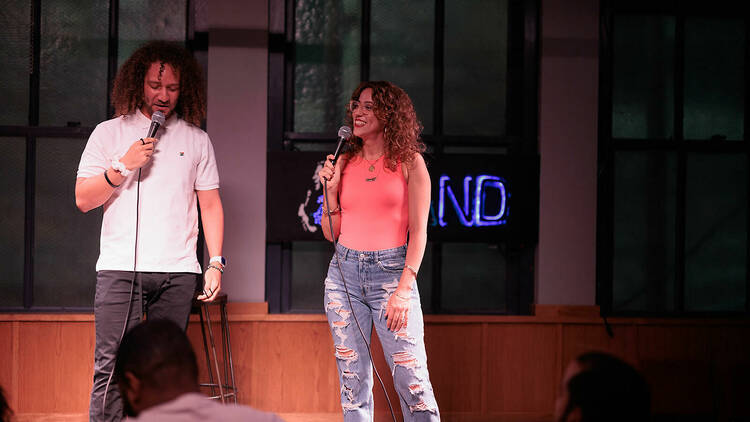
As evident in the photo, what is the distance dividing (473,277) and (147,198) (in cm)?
215

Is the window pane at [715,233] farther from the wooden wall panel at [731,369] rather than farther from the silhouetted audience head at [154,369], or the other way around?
the silhouetted audience head at [154,369]

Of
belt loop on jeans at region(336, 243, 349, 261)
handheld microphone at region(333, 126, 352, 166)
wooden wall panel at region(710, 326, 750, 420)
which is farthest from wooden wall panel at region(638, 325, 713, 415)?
handheld microphone at region(333, 126, 352, 166)

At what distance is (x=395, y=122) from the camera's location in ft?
8.68

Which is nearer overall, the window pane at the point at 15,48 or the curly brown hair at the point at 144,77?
the curly brown hair at the point at 144,77

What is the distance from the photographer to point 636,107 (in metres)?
4.06

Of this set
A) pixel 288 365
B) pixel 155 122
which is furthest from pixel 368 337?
pixel 288 365

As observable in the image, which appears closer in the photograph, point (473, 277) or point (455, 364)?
point (455, 364)

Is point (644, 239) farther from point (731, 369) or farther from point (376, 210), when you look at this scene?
point (376, 210)

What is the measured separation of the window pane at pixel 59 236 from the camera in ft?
12.5

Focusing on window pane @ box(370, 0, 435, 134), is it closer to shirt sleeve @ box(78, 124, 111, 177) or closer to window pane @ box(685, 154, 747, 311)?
window pane @ box(685, 154, 747, 311)

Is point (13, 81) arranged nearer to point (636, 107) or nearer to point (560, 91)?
point (560, 91)

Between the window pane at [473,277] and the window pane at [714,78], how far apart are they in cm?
145

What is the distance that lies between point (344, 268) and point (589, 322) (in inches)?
76.8

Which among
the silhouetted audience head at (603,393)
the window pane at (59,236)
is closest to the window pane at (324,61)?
the window pane at (59,236)
